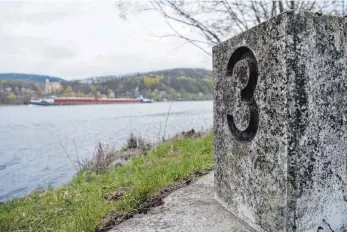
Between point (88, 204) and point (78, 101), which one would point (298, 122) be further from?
point (78, 101)

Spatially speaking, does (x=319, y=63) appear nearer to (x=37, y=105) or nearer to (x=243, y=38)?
(x=243, y=38)

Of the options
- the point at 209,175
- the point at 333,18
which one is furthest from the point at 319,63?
the point at 209,175

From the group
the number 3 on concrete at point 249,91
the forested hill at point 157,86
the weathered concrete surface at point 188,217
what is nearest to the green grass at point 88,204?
the weathered concrete surface at point 188,217

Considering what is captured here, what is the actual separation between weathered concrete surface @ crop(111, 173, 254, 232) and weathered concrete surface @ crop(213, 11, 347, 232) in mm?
243

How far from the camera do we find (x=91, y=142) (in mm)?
14305

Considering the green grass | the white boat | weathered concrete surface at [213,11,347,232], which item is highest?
weathered concrete surface at [213,11,347,232]

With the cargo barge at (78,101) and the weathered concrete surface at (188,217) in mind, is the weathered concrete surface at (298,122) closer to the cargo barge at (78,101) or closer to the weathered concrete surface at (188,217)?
the weathered concrete surface at (188,217)

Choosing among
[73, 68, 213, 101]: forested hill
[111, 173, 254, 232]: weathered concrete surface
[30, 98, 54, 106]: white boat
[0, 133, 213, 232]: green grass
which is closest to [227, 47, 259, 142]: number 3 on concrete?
[111, 173, 254, 232]: weathered concrete surface

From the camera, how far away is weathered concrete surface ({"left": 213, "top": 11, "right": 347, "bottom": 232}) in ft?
6.38

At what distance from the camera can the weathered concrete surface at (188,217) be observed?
2467 mm

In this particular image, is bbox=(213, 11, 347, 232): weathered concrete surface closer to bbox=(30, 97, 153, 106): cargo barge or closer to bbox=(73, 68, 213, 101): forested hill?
bbox=(73, 68, 213, 101): forested hill

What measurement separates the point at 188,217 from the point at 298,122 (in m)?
1.17

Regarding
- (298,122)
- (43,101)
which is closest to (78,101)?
(43,101)

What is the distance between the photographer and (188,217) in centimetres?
264
